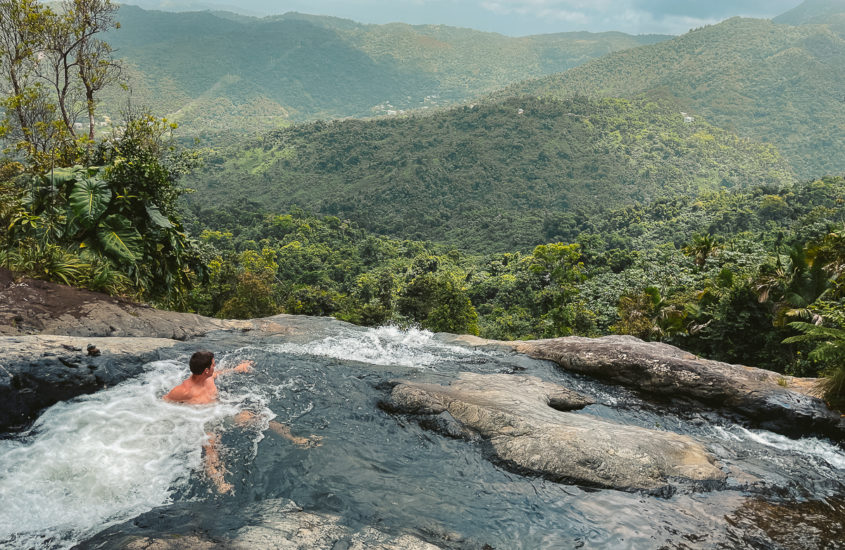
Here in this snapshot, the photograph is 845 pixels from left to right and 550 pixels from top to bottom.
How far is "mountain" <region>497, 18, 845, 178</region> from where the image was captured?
13500 cm

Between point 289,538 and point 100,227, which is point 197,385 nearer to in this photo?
point 289,538

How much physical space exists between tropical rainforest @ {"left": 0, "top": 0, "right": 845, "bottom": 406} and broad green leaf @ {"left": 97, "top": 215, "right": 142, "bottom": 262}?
44mm

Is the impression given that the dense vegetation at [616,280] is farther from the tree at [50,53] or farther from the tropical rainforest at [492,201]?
the tree at [50,53]

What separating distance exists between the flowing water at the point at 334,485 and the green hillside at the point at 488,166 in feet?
278

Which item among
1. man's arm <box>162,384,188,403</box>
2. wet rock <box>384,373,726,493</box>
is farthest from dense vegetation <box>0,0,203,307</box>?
wet rock <box>384,373,726,493</box>

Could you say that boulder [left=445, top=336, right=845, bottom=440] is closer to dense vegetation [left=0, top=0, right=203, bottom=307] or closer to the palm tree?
the palm tree

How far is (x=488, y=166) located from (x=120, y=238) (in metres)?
117

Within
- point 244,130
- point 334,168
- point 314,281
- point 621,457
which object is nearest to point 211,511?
point 621,457

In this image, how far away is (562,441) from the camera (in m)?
6.69

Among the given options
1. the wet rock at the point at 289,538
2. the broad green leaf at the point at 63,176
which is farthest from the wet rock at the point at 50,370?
the broad green leaf at the point at 63,176

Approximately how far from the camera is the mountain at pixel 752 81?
135000mm

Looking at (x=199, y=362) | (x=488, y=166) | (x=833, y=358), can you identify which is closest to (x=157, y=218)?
(x=199, y=362)

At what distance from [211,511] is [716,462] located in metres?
6.91

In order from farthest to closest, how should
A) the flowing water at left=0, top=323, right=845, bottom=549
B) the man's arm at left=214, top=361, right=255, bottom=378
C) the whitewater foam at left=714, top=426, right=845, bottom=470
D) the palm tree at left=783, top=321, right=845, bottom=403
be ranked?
the palm tree at left=783, top=321, right=845, bottom=403 < the man's arm at left=214, top=361, right=255, bottom=378 < the whitewater foam at left=714, top=426, right=845, bottom=470 < the flowing water at left=0, top=323, right=845, bottom=549
